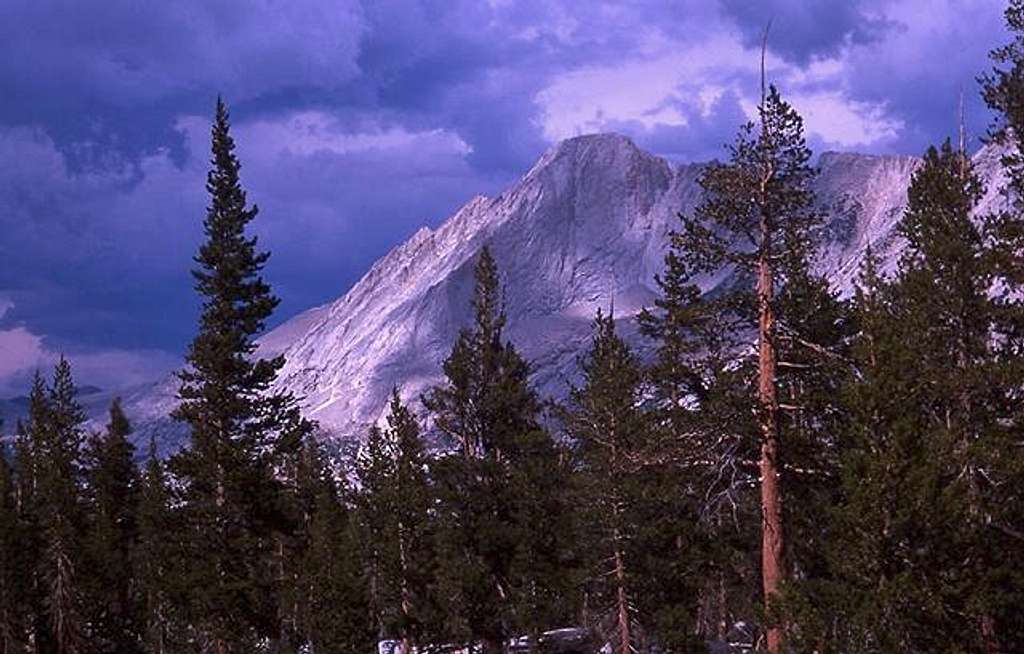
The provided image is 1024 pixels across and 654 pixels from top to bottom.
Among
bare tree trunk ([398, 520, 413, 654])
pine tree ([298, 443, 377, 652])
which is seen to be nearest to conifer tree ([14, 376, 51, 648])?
pine tree ([298, 443, 377, 652])

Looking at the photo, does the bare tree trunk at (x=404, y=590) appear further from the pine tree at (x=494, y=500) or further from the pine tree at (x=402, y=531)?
the pine tree at (x=494, y=500)

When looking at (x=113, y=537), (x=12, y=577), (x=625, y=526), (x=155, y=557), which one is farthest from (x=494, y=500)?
(x=12, y=577)

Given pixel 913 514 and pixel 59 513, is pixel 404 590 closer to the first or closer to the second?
pixel 59 513

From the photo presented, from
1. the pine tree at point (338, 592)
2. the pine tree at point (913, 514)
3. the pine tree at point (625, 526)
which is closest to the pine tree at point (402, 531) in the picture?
the pine tree at point (338, 592)

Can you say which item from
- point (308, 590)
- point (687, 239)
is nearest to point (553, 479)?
point (308, 590)

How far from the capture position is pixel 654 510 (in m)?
31.2

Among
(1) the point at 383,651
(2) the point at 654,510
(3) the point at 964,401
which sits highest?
(3) the point at 964,401

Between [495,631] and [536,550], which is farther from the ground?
[536,550]

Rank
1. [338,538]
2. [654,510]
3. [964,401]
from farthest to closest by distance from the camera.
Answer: [338,538] < [654,510] < [964,401]

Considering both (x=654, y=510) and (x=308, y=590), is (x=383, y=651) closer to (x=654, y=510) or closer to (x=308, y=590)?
(x=308, y=590)

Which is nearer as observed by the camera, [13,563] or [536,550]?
[536,550]

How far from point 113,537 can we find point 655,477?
108ft

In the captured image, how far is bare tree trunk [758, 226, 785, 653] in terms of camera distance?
20.4 meters

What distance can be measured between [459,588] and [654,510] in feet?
35.0
